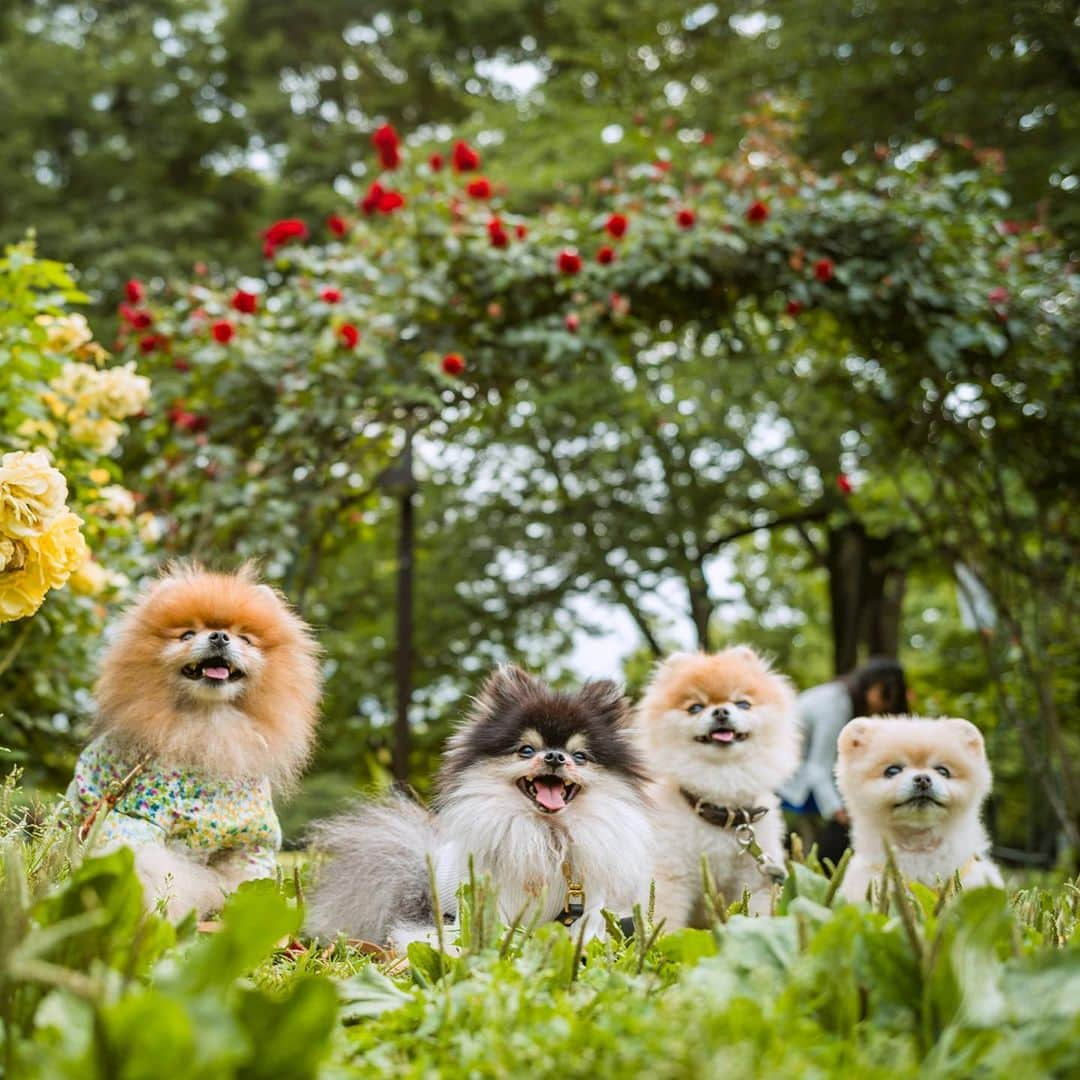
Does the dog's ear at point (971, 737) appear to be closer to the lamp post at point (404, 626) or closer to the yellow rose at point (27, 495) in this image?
the yellow rose at point (27, 495)

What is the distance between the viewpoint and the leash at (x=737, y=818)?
3.34 m

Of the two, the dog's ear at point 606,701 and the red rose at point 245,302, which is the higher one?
the red rose at point 245,302

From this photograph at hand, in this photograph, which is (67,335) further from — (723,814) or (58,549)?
(723,814)

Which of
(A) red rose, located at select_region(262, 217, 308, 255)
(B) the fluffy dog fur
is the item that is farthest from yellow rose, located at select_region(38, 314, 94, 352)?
(B) the fluffy dog fur

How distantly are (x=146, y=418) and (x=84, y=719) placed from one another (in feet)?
4.98

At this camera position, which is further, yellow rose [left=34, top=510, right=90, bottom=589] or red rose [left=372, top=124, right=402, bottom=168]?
red rose [left=372, top=124, right=402, bottom=168]

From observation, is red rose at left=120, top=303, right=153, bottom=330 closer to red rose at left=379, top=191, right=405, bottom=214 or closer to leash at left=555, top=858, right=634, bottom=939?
red rose at left=379, top=191, right=405, bottom=214

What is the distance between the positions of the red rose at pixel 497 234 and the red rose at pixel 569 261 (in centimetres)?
27

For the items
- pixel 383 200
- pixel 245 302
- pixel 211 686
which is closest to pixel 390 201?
pixel 383 200

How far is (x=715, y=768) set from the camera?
3461 mm

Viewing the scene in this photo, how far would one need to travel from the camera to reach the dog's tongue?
260cm

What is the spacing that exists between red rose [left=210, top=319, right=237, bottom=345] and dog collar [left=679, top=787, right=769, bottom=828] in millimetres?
3056

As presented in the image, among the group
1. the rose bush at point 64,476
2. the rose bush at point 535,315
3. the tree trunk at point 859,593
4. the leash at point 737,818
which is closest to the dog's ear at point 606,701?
the leash at point 737,818

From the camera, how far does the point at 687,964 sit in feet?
5.16
